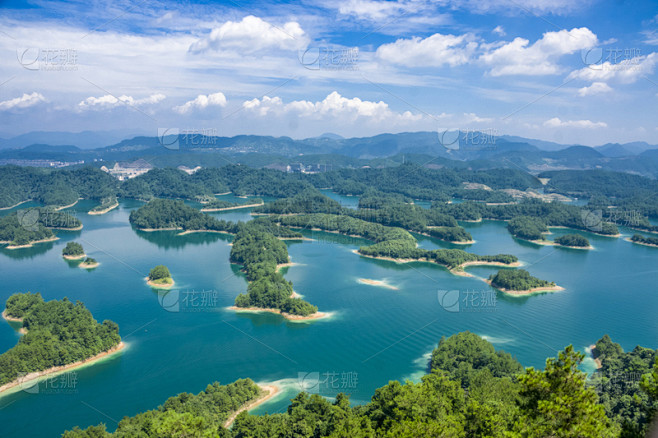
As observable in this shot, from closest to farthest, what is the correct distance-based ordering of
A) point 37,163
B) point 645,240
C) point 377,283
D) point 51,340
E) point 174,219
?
1. point 51,340
2. point 377,283
3. point 645,240
4. point 174,219
5. point 37,163

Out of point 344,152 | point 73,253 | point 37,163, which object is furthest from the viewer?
point 344,152

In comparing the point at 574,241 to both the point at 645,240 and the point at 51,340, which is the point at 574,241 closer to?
the point at 645,240

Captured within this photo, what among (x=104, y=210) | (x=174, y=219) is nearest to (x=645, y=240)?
(x=174, y=219)

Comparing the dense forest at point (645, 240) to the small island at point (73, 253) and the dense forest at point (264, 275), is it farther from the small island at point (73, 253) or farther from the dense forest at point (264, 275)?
the small island at point (73, 253)

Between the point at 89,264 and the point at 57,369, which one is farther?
the point at 89,264

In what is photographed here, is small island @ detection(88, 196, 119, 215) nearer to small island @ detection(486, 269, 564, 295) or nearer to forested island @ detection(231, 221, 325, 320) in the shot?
forested island @ detection(231, 221, 325, 320)

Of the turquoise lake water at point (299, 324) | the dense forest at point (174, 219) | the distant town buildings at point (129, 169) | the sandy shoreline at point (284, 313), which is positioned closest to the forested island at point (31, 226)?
the turquoise lake water at point (299, 324)

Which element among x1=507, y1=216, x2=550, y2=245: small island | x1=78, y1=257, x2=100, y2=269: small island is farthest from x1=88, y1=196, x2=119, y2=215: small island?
x1=507, y1=216, x2=550, y2=245: small island

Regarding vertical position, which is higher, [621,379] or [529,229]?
[529,229]

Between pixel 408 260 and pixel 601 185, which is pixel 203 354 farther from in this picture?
pixel 601 185
